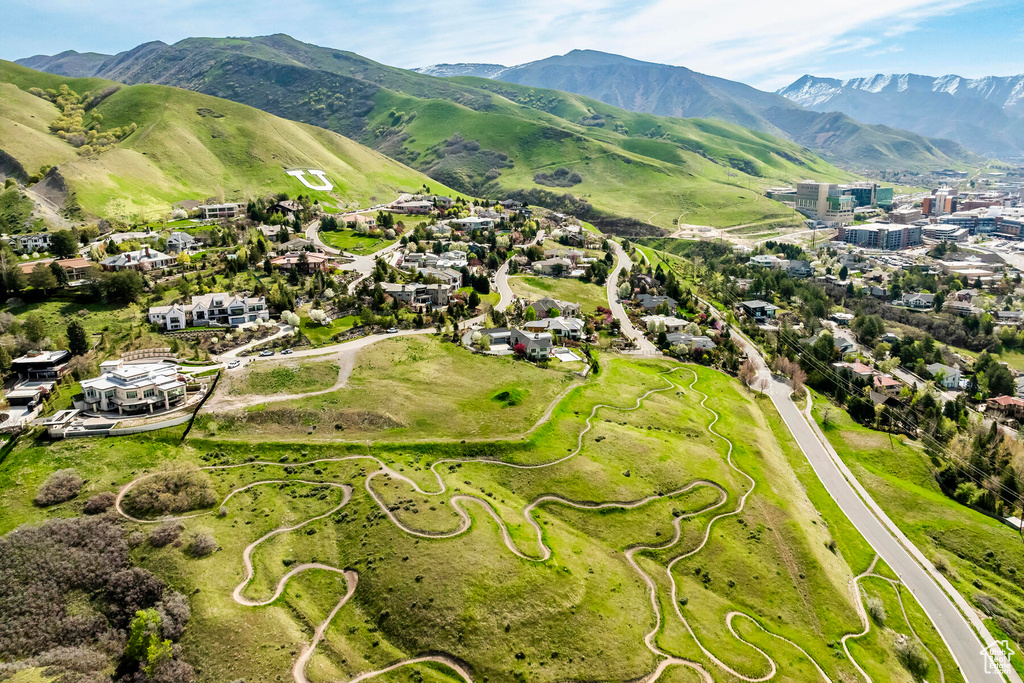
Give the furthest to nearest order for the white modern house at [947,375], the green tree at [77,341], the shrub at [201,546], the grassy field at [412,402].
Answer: the white modern house at [947,375] < the green tree at [77,341] < the grassy field at [412,402] < the shrub at [201,546]

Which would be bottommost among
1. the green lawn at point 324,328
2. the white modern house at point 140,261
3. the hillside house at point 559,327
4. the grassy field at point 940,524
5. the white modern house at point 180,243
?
the grassy field at point 940,524

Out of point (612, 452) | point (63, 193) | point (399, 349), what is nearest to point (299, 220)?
point (63, 193)

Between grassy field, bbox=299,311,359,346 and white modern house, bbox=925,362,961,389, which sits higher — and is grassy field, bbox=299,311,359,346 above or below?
above

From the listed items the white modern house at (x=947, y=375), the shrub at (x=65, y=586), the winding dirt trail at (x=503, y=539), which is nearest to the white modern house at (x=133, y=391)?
the winding dirt trail at (x=503, y=539)

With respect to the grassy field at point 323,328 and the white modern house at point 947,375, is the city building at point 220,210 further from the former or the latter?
the white modern house at point 947,375

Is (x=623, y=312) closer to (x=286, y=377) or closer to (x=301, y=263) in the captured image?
(x=301, y=263)

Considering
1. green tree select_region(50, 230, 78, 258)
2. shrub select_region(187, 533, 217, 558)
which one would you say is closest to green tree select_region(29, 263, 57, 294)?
green tree select_region(50, 230, 78, 258)

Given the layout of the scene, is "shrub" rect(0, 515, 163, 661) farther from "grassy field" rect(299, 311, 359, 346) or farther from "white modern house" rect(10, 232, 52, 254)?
"white modern house" rect(10, 232, 52, 254)
